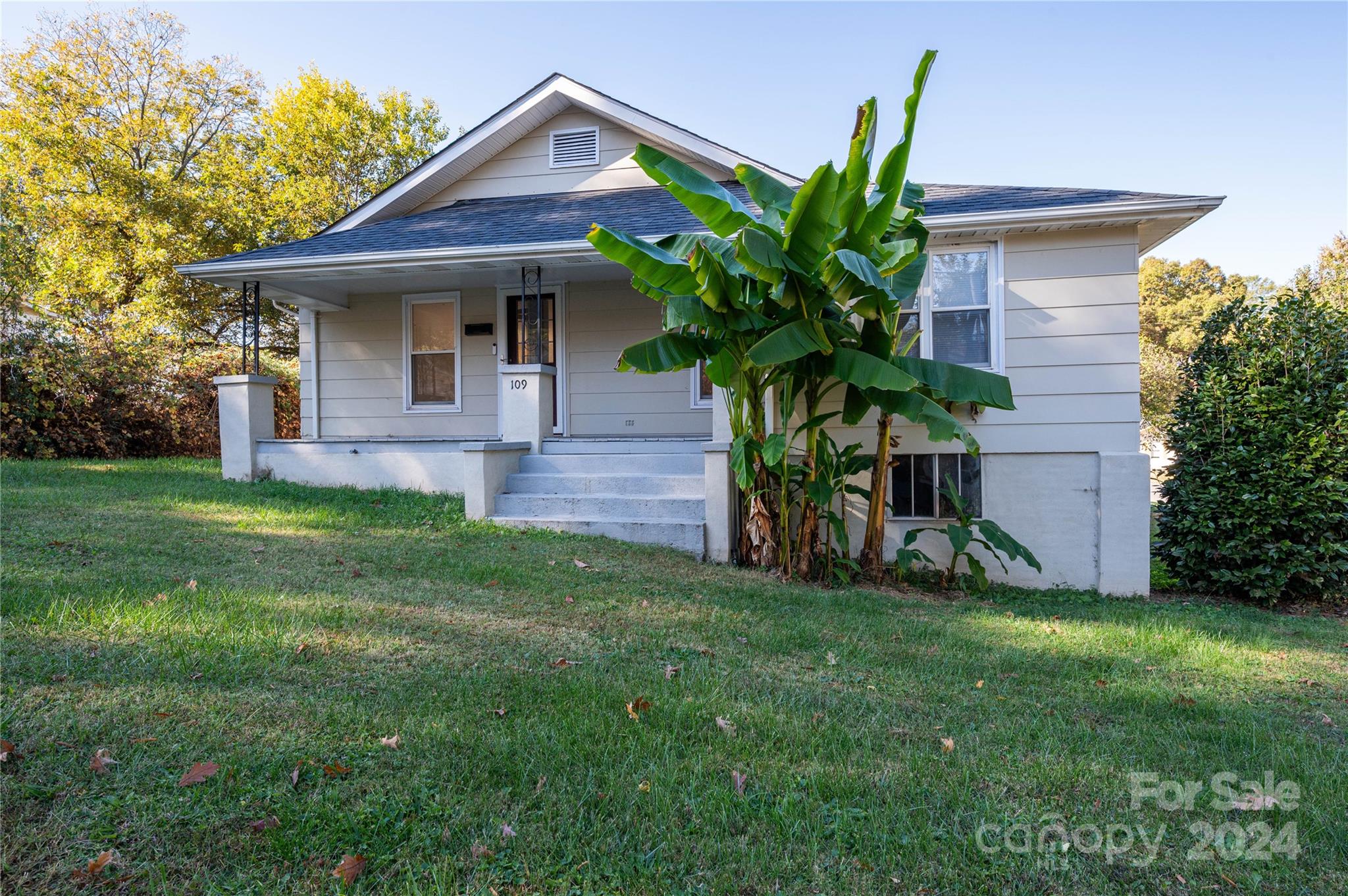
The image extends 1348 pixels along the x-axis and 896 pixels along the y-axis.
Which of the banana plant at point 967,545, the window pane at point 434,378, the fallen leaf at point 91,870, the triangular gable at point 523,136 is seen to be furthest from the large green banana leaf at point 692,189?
the window pane at point 434,378

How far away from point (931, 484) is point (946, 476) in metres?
0.19

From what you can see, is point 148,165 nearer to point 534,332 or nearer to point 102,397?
point 102,397

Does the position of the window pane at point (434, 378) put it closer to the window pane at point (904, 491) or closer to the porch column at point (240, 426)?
the porch column at point (240, 426)

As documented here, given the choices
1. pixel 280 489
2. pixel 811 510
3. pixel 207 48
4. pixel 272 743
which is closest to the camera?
pixel 272 743

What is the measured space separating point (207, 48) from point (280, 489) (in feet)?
62.3

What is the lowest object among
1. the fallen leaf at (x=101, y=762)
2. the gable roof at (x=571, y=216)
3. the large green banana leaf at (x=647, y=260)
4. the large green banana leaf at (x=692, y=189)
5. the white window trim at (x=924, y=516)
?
the fallen leaf at (x=101, y=762)

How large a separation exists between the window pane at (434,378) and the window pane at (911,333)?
6702 millimetres

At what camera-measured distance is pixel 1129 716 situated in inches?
142

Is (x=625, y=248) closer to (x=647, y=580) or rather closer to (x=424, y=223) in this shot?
(x=647, y=580)

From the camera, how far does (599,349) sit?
10.7 metres

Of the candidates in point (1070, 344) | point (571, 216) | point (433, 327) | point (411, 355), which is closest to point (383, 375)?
point (411, 355)

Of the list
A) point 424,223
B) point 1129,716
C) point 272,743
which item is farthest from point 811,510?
point 424,223

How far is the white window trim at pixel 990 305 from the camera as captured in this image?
7895 mm

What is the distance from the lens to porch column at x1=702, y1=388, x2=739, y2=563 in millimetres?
7348
